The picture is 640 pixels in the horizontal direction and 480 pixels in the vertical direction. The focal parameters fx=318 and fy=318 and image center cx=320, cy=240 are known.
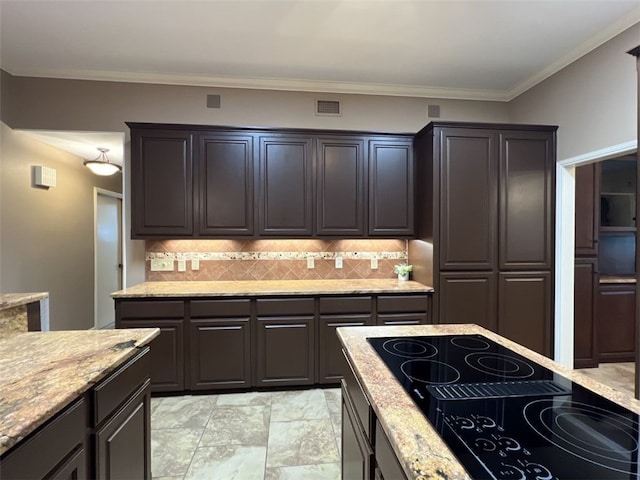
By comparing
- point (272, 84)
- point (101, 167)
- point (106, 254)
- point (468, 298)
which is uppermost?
point (272, 84)

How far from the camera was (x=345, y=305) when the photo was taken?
2.98 m

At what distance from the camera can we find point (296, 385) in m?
2.94

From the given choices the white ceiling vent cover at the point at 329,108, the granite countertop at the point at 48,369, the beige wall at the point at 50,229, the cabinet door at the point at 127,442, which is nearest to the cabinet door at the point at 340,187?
the white ceiling vent cover at the point at 329,108

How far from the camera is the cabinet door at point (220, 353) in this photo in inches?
112

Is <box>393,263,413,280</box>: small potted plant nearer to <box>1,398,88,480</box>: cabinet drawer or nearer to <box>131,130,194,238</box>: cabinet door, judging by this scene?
<box>131,130,194,238</box>: cabinet door

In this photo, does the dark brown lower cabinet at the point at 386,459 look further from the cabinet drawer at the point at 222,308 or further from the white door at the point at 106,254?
the white door at the point at 106,254

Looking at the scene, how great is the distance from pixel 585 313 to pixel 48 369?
14.7ft

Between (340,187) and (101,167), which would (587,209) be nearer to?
(340,187)

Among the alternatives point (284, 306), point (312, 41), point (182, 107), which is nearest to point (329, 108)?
point (312, 41)

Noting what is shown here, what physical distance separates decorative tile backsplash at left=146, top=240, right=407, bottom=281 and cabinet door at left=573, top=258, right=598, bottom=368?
6.06ft

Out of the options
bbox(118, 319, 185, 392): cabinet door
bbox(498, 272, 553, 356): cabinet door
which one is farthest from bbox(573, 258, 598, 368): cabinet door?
bbox(118, 319, 185, 392): cabinet door

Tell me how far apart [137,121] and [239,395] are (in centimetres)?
292

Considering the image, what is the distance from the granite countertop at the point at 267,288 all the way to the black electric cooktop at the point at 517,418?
162 cm

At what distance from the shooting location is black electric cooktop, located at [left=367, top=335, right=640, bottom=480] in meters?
0.71
